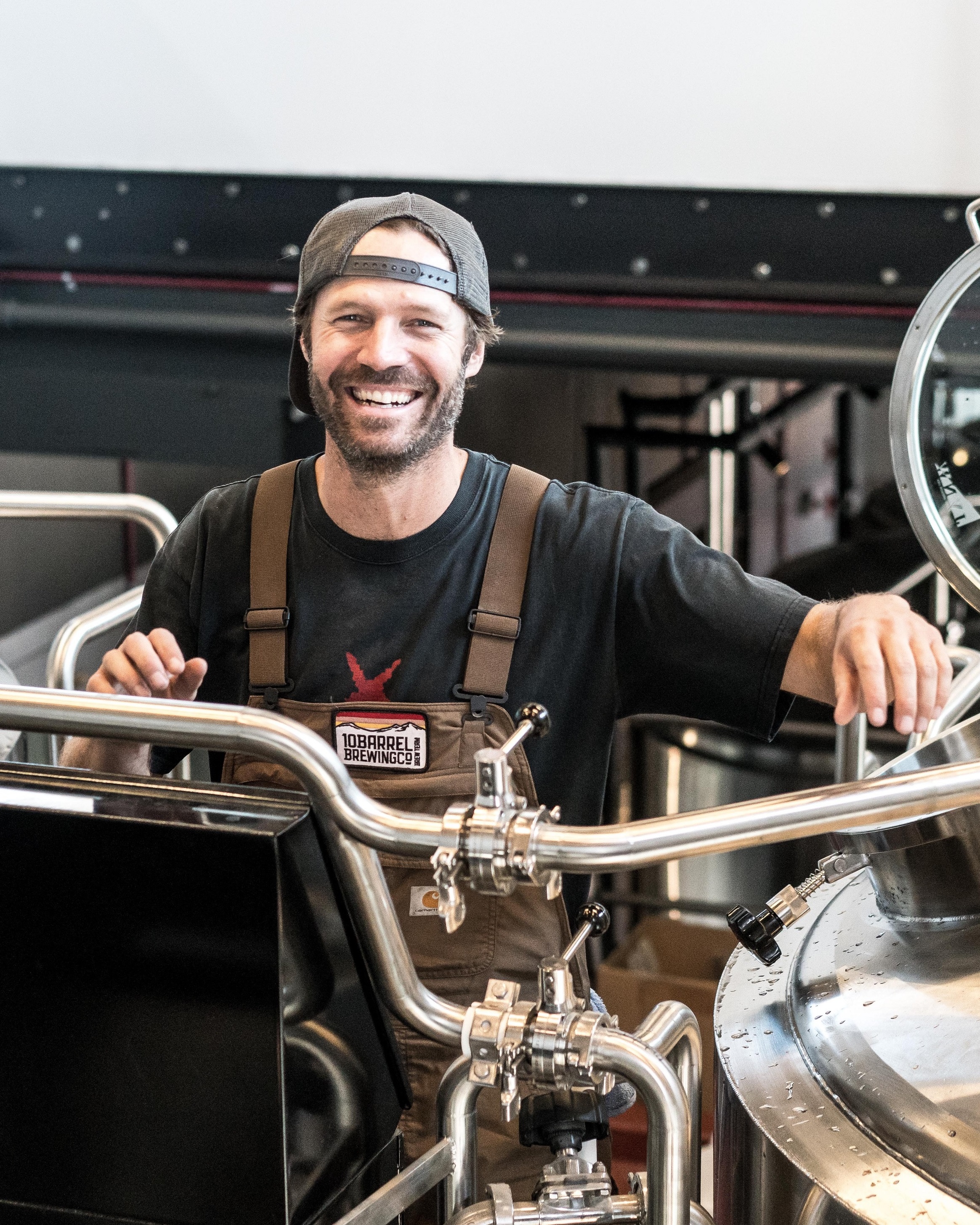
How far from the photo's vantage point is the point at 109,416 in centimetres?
266

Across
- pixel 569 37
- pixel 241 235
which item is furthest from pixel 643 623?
pixel 241 235

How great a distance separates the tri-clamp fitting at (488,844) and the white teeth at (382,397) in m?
0.64

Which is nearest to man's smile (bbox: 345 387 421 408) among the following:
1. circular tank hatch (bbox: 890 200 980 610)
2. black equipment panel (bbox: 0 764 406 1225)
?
circular tank hatch (bbox: 890 200 980 610)

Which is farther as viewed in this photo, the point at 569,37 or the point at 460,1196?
the point at 569,37

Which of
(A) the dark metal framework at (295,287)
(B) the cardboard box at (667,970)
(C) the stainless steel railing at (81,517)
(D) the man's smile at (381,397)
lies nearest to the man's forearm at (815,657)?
(D) the man's smile at (381,397)

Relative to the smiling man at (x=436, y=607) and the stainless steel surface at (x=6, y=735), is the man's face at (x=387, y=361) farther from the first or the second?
the stainless steel surface at (x=6, y=735)

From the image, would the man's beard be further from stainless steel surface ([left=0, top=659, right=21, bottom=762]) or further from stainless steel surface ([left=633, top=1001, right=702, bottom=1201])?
stainless steel surface ([left=633, top=1001, right=702, bottom=1201])

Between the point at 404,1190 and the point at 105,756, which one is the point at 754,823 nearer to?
the point at 404,1190

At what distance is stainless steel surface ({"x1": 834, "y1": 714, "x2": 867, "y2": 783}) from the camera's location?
157cm

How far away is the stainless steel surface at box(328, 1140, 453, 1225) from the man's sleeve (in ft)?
1.76

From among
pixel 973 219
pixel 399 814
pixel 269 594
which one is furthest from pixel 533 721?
pixel 973 219

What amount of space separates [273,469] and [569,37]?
1.19m

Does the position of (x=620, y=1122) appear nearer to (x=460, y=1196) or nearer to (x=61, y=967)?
(x=460, y=1196)

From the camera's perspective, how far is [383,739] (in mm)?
1314
